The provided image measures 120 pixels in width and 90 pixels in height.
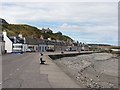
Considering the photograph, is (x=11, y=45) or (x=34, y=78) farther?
(x=11, y=45)

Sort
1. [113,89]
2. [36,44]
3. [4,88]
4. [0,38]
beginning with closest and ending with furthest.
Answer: [4,88] < [113,89] < [0,38] < [36,44]

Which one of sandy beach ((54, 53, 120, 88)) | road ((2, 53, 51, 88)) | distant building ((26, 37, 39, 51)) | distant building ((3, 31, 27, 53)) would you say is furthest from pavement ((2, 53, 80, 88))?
distant building ((26, 37, 39, 51))

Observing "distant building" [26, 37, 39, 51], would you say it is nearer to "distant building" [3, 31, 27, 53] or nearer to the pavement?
"distant building" [3, 31, 27, 53]

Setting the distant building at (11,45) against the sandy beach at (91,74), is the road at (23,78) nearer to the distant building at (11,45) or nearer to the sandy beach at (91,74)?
the sandy beach at (91,74)

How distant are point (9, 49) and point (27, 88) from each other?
8787 centimetres

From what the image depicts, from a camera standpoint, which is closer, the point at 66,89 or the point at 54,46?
the point at 66,89

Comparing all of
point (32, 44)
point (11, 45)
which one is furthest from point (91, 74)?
point (32, 44)

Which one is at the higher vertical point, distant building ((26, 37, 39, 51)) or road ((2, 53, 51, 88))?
distant building ((26, 37, 39, 51))

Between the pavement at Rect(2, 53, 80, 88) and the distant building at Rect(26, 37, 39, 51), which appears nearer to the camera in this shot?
the pavement at Rect(2, 53, 80, 88)

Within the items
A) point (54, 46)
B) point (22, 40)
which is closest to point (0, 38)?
point (22, 40)

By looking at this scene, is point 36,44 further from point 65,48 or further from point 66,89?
point 66,89

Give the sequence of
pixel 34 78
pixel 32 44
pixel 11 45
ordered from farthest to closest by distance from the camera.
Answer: pixel 32 44 < pixel 11 45 < pixel 34 78

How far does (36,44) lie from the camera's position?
134500mm

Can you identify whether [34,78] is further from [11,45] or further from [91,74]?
[11,45]
